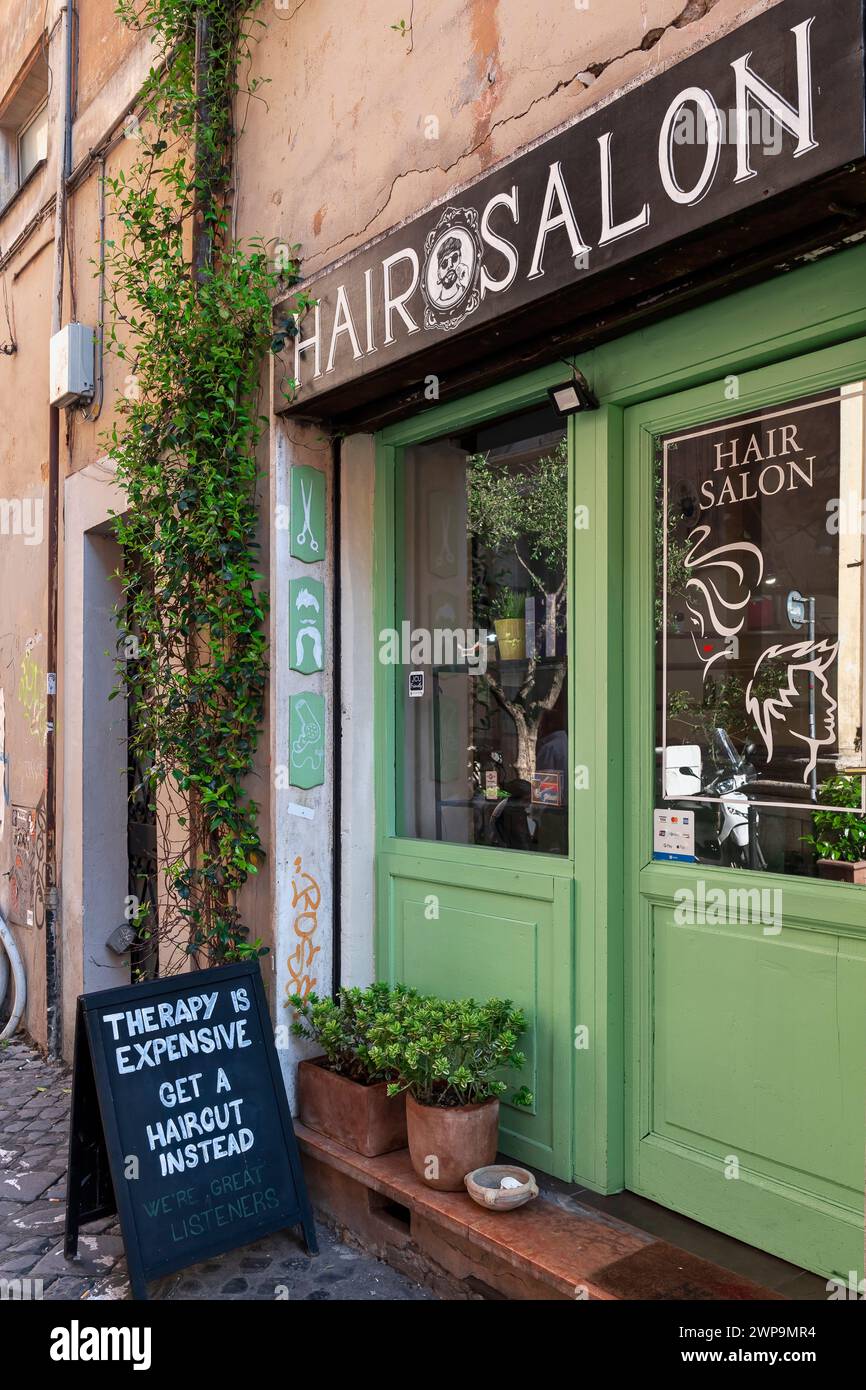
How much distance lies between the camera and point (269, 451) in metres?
4.00

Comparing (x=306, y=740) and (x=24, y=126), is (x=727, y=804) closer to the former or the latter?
(x=306, y=740)

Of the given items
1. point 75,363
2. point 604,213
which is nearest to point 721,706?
point 604,213

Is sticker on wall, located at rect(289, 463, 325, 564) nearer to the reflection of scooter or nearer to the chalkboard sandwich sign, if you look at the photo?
the chalkboard sandwich sign

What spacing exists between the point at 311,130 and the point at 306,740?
7.37ft

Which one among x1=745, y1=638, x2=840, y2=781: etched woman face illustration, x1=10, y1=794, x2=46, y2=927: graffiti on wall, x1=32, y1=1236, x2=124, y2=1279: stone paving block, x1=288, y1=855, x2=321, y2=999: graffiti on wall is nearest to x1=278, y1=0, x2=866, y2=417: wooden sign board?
x1=745, y1=638, x2=840, y2=781: etched woman face illustration

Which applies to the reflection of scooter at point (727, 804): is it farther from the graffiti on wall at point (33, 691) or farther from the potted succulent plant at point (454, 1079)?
the graffiti on wall at point (33, 691)

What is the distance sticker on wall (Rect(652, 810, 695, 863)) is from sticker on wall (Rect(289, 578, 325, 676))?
1509 mm

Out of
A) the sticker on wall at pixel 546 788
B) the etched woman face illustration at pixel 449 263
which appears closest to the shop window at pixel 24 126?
the etched woman face illustration at pixel 449 263

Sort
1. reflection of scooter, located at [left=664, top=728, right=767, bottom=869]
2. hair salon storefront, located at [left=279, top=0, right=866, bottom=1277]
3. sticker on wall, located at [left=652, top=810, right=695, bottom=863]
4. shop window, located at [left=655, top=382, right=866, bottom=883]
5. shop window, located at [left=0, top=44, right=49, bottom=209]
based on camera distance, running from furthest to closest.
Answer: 1. shop window, located at [left=0, top=44, right=49, bottom=209]
2. sticker on wall, located at [left=652, top=810, right=695, bottom=863]
3. reflection of scooter, located at [left=664, top=728, right=767, bottom=869]
4. shop window, located at [left=655, top=382, right=866, bottom=883]
5. hair salon storefront, located at [left=279, top=0, right=866, bottom=1277]

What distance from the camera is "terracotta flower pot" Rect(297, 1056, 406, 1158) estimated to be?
3.47 metres

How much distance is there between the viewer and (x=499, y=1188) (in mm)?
3010

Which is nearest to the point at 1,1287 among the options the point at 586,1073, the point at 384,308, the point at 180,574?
the point at 586,1073

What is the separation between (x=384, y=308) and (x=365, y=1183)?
9.07 ft

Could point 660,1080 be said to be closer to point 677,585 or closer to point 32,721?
point 677,585
